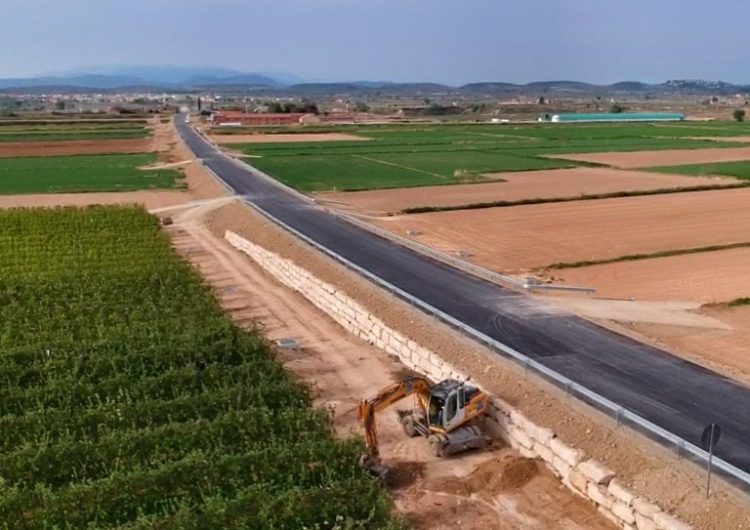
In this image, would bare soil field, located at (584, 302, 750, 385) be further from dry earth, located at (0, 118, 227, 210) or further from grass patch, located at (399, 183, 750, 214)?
dry earth, located at (0, 118, 227, 210)

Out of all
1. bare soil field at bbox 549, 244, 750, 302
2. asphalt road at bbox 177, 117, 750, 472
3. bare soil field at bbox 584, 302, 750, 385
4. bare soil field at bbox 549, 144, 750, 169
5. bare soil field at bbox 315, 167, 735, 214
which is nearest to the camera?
asphalt road at bbox 177, 117, 750, 472

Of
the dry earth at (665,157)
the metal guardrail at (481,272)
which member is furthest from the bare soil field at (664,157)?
the metal guardrail at (481,272)

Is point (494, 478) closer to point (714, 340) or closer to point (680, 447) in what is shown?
point (680, 447)

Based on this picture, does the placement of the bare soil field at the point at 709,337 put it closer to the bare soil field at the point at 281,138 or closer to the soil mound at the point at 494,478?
the soil mound at the point at 494,478

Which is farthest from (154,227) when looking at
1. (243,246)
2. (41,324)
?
(41,324)

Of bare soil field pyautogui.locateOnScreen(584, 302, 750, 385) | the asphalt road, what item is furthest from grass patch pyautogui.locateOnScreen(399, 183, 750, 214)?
bare soil field pyautogui.locateOnScreen(584, 302, 750, 385)

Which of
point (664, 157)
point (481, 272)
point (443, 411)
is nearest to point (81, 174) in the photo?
point (481, 272)
